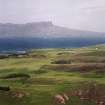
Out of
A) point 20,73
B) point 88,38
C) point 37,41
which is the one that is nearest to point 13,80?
point 20,73

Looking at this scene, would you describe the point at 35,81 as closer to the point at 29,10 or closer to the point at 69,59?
the point at 69,59

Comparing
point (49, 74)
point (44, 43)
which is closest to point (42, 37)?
point (44, 43)

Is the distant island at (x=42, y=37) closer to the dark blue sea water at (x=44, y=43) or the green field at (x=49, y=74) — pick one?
the dark blue sea water at (x=44, y=43)

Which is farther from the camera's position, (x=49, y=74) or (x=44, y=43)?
(x=44, y=43)

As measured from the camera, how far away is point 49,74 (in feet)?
31.3

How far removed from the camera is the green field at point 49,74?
8.92 m

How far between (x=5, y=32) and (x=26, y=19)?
2.56ft

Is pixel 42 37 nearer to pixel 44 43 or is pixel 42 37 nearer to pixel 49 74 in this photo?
pixel 44 43

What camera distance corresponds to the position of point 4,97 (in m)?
8.98

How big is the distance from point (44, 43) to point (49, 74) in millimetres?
1350

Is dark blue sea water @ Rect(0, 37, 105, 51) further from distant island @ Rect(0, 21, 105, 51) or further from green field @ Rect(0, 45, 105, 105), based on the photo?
green field @ Rect(0, 45, 105, 105)

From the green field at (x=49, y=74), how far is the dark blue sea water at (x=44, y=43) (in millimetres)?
203

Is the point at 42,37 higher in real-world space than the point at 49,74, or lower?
higher

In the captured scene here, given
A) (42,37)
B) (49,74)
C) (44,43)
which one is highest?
(42,37)
